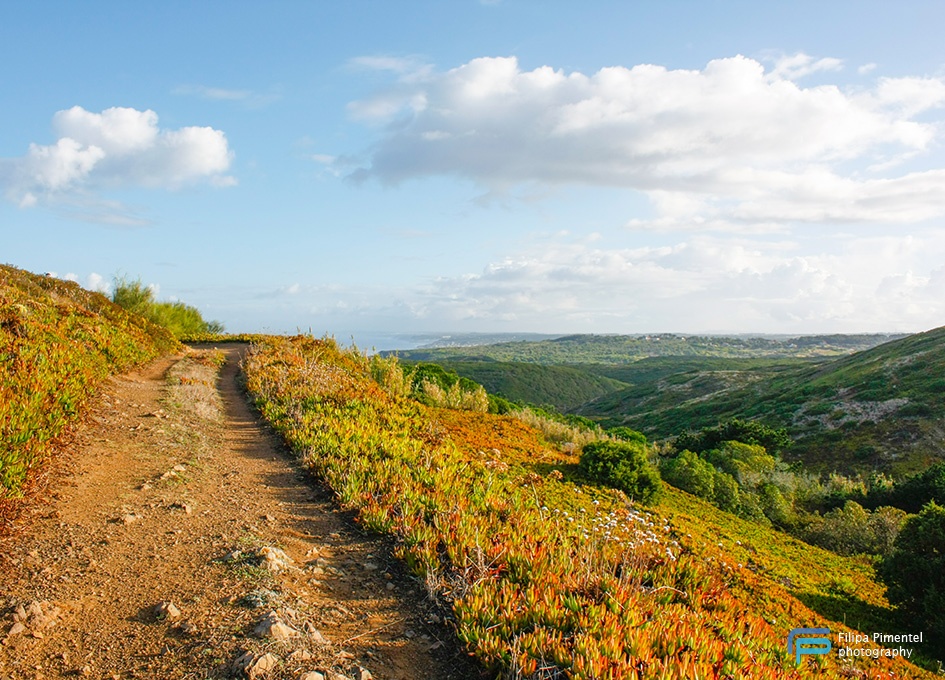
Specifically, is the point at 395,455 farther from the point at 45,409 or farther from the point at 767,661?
the point at 767,661

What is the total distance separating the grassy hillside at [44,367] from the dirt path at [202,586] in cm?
51

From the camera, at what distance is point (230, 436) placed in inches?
371

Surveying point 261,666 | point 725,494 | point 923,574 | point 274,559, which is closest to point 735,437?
point 725,494

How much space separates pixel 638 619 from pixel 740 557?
6601 mm

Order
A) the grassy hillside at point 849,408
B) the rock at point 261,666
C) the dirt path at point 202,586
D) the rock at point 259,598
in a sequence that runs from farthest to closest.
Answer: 1. the grassy hillside at point 849,408
2. the rock at point 259,598
3. the dirt path at point 202,586
4. the rock at point 261,666

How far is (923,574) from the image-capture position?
874cm

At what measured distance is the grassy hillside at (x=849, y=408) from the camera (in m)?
35.4

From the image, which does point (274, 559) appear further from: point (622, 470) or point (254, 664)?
point (622, 470)

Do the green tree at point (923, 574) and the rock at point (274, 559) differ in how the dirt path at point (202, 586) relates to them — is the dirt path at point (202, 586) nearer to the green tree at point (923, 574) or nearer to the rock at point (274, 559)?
the rock at point (274, 559)

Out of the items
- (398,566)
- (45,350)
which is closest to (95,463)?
(45,350)

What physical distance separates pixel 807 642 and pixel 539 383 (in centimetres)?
10846

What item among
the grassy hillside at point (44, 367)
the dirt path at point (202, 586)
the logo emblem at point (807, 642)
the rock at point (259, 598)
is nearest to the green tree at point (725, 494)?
the logo emblem at point (807, 642)

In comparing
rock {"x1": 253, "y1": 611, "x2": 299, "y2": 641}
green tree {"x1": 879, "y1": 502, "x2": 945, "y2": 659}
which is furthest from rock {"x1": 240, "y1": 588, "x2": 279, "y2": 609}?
green tree {"x1": 879, "y1": 502, "x2": 945, "y2": 659}

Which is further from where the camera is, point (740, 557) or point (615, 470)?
point (615, 470)
